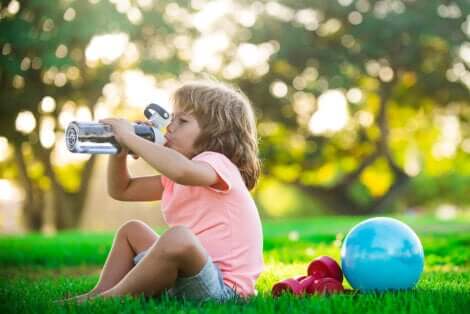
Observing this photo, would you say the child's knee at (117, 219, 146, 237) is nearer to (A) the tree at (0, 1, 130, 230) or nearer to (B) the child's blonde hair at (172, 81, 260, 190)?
(B) the child's blonde hair at (172, 81, 260, 190)

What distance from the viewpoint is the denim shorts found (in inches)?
132

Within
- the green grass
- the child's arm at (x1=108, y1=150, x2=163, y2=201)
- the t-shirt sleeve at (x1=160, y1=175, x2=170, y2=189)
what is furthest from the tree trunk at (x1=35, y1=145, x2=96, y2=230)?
the t-shirt sleeve at (x1=160, y1=175, x2=170, y2=189)

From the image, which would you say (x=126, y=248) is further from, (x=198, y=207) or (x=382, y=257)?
(x=382, y=257)

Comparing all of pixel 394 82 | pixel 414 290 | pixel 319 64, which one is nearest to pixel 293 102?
pixel 319 64

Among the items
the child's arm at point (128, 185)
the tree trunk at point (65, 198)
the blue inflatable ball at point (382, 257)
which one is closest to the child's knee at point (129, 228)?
the child's arm at point (128, 185)

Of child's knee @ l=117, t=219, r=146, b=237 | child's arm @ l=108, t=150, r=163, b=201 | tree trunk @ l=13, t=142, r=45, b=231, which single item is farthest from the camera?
tree trunk @ l=13, t=142, r=45, b=231

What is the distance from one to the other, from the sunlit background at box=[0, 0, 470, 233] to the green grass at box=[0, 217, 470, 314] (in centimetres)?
703

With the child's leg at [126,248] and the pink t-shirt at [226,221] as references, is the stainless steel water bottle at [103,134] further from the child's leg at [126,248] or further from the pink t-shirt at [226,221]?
the child's leg at [126,248]

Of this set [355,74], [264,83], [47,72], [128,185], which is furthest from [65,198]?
[128,185]

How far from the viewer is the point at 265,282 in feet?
14.6

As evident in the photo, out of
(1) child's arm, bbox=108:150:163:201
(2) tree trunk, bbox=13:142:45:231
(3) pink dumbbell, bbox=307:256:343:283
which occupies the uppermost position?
(1) child's arm, bbox=108:150:163:201

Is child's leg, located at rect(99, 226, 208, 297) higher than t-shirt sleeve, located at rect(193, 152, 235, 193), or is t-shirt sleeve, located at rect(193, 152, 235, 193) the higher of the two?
t-shirt sleeve, located at rect(193, 152, 235, 193)

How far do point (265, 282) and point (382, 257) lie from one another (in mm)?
902

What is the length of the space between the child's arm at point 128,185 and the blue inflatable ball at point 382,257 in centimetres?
109
